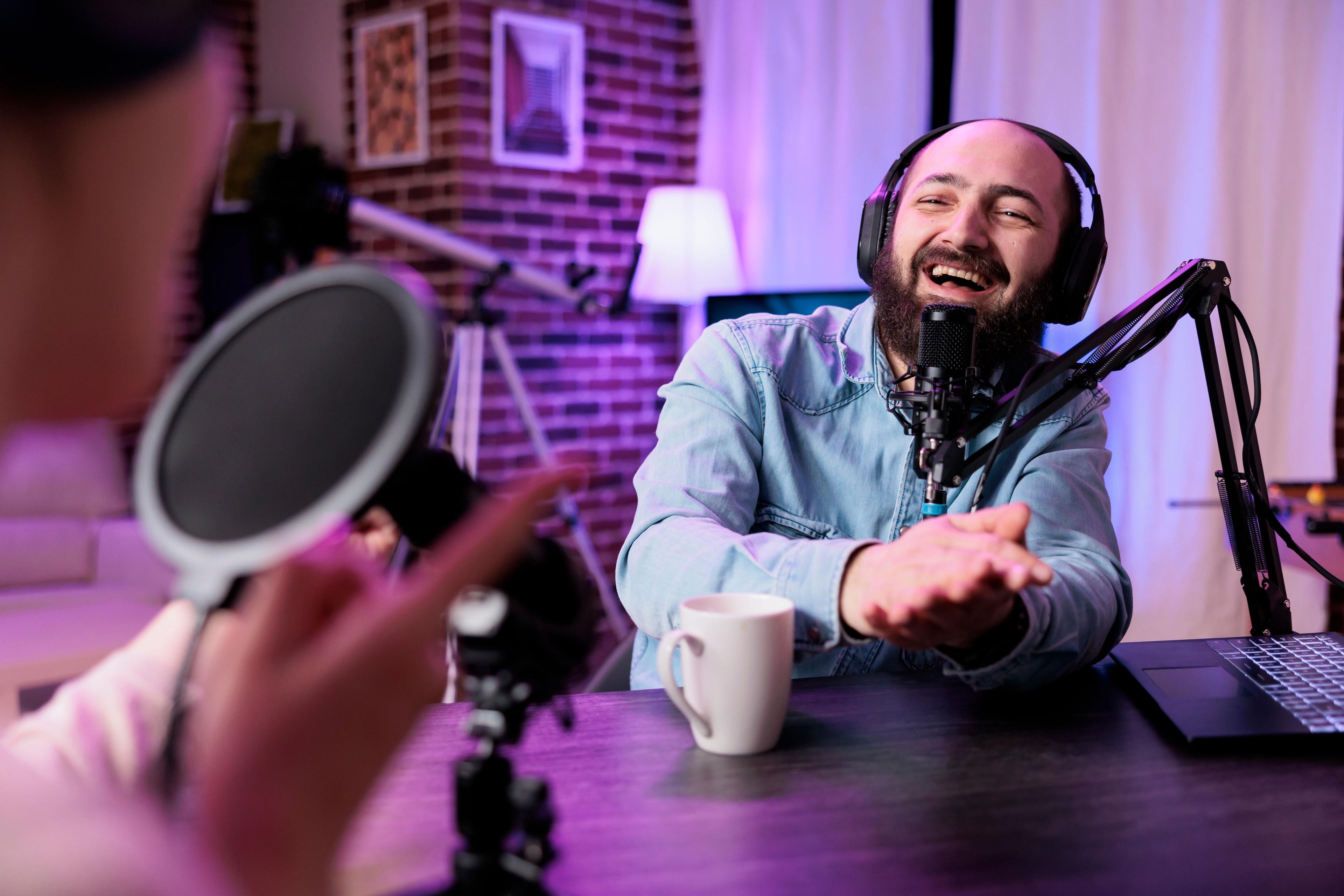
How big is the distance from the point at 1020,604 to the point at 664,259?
Answer: 8.63ft

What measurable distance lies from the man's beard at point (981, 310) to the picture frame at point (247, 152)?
328cm

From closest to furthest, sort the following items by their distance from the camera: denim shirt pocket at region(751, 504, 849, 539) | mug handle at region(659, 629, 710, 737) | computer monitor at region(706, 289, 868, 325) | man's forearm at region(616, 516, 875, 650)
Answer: mug handle at region(659, 629, 710, 737)
man's forearm at region(616, 516, 875, 650)
denim shirt pocket at region(751, 504, 849, 539)
computer monitor at region(706, 289, 868, 325)

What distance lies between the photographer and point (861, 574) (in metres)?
0.96

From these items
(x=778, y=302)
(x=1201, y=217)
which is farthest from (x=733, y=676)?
(x=1201, y=217)

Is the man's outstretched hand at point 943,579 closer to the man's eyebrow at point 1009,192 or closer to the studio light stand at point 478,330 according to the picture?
the man's eyebrow at point 1009,192

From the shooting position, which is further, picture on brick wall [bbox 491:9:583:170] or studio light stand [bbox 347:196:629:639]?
picture on brick wall [bbox 491:9:583:170]

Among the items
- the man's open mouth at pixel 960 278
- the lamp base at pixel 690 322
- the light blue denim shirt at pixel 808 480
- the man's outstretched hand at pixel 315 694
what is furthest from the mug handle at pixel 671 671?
the lamp base at pixel 690 322

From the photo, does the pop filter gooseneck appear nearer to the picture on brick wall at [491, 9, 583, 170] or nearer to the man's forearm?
the man's forearm

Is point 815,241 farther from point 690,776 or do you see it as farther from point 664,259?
point 690,776

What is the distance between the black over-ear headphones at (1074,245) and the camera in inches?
57.2

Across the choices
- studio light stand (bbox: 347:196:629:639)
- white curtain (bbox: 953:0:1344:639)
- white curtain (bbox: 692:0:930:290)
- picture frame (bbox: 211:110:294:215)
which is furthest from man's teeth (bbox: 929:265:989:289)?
picture frame (bbox: 211:110:294:215)

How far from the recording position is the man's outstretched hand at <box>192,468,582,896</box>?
0.92 feet

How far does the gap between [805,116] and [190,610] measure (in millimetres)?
3453

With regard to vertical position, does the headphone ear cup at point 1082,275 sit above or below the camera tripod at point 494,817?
above
